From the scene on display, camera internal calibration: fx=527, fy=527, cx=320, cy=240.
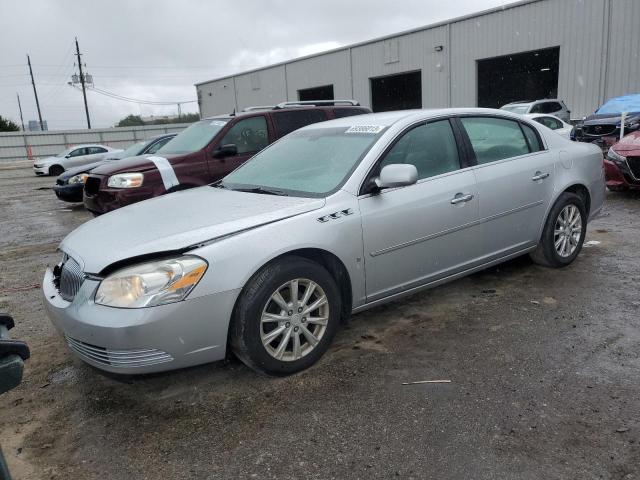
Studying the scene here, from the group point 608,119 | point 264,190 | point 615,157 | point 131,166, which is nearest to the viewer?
point 264,190

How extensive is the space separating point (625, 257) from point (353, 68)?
25315 mm

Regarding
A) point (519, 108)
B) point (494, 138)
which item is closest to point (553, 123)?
point (519, 108)

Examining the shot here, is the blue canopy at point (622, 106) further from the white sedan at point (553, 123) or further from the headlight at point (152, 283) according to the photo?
the headlight at point (152, 283)

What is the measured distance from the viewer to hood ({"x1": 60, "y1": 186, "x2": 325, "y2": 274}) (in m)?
2.91

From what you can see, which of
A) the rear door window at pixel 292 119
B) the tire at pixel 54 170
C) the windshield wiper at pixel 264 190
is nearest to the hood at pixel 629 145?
the rear door window at pixel 292 119

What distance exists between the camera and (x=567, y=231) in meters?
4.93

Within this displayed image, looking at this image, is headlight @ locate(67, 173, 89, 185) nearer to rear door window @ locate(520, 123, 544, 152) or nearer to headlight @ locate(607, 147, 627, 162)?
rear door window @ locate(520, 123, 544, 152)

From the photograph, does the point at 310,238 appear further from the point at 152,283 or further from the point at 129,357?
the point at 129,357

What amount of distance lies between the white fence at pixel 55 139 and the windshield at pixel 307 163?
3775 centimetres

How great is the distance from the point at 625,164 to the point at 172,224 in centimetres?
753

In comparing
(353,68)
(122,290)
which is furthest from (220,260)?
(353,68)

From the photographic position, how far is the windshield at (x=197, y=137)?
723 centimetres

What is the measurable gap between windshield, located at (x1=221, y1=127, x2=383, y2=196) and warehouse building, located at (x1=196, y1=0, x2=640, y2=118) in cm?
1820

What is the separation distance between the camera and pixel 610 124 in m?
12.6
